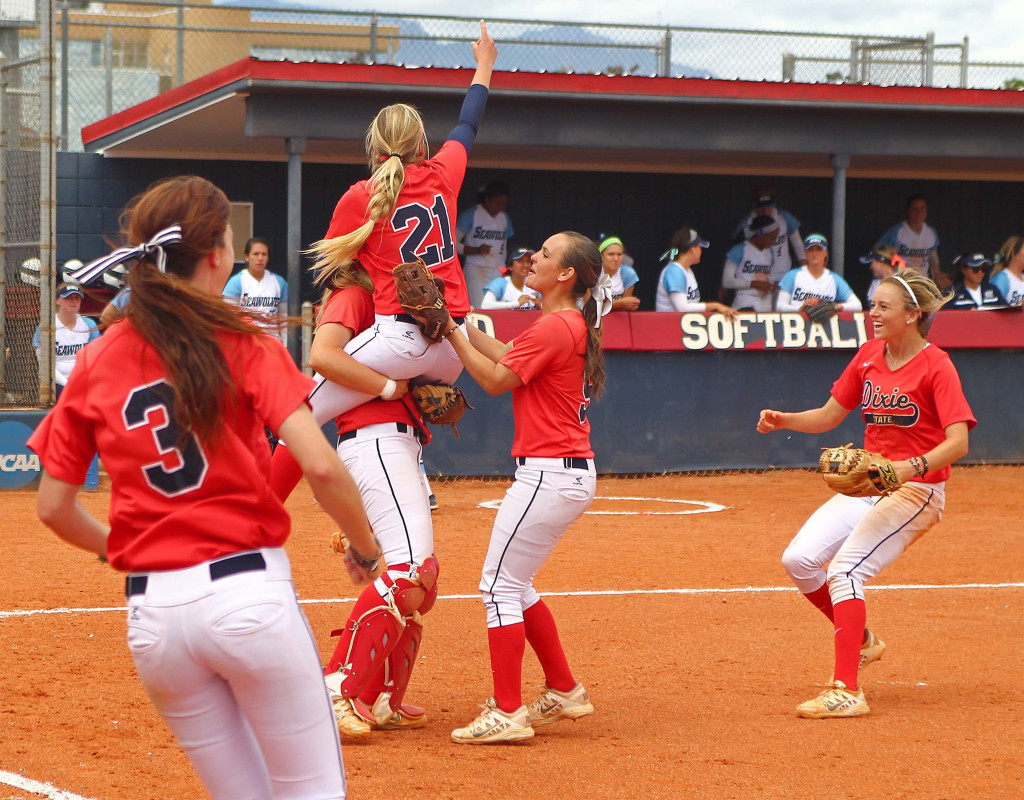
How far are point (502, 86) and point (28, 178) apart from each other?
4.74 metres

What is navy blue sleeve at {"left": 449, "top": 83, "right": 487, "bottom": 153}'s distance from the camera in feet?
16.1

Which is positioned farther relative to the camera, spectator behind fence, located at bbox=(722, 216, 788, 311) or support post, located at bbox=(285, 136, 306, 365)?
spectator behind fence, located at bbox=(722, 216, 788, 311)

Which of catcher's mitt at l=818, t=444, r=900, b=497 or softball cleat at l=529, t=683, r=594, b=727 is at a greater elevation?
catcher's mitt at l=818, t=444, r=900, b=497

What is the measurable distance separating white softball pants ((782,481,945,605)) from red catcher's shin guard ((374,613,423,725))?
1.61m

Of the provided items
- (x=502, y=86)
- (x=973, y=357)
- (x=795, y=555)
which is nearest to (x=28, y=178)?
(x=502, y=86)

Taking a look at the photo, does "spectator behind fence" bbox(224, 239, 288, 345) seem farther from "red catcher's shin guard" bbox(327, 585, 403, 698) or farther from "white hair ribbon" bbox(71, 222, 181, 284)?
"white hair ribbon" bbox(71, 222, 181, 284)

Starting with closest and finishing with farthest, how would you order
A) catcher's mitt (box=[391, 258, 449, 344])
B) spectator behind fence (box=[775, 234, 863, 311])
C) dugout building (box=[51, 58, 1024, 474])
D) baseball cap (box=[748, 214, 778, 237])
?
catcher's mitt (box=[391, 258, 449, 344])
dugout building (box=[51, 58, 1024, 474])
spectator behind fence (box=[775, 234, 863, 311])
baseball cap (box=[748, 214, 778, 237])

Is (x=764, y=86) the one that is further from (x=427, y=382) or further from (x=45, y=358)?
(x=427, y=382)

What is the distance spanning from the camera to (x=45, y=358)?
418 inches

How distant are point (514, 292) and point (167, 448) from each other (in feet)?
34.2

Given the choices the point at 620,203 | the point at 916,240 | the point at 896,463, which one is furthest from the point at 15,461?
the point at 916,240

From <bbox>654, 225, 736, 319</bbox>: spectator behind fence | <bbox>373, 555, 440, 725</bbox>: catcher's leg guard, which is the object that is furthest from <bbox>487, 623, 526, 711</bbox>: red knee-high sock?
<bbox>654, 225, 736, 319</bbox>: spectator behind fence

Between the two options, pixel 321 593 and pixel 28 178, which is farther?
pixel 28 178

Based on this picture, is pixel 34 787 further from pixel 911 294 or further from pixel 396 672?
→ pixel 911 294
